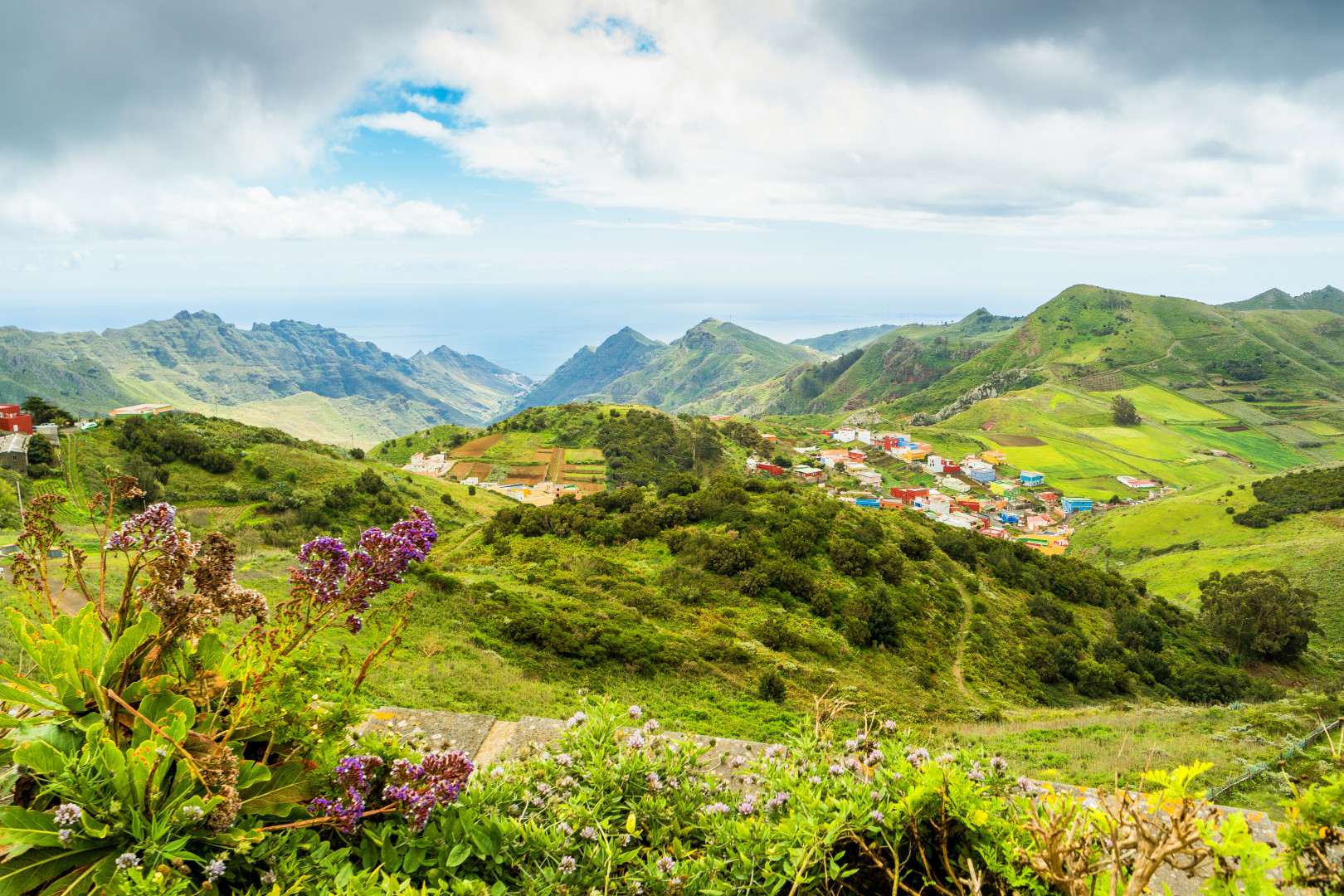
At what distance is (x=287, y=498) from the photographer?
1356 inches

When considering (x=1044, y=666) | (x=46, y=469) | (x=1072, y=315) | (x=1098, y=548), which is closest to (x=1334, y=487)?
(x=1098, y=548)

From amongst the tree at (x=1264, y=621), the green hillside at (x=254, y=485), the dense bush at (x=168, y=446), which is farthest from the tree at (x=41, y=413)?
the tree at (x=1264, y=621)

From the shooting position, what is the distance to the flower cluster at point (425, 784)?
2.20 metres

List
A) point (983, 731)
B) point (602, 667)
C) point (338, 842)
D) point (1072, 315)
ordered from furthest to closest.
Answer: point (1072, 315)
point (602, 667)
point (983, 731)
point (338, 842)

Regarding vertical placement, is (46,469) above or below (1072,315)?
below

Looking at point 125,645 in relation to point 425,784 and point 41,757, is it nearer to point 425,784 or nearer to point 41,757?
point 41,757

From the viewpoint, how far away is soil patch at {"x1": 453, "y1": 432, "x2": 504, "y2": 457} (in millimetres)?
76188

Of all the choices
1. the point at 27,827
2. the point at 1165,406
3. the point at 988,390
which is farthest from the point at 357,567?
the point at 988,390

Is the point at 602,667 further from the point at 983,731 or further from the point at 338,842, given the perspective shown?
the point at 338,842

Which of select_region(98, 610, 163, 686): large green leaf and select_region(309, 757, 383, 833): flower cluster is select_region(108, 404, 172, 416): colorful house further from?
select_region(309, 757, 383, 833): flower cluster

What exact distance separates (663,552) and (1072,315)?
202 metres

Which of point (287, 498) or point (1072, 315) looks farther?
point (1072, 315)

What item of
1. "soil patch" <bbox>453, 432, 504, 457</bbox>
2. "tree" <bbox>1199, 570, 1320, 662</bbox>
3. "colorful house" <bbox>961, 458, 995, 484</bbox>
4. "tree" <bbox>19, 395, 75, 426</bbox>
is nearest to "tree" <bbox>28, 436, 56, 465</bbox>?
"tree" <bbox>19, 395, 75, 426</bbox>

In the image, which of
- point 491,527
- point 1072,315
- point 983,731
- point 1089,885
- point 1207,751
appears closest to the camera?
point 1089,885
